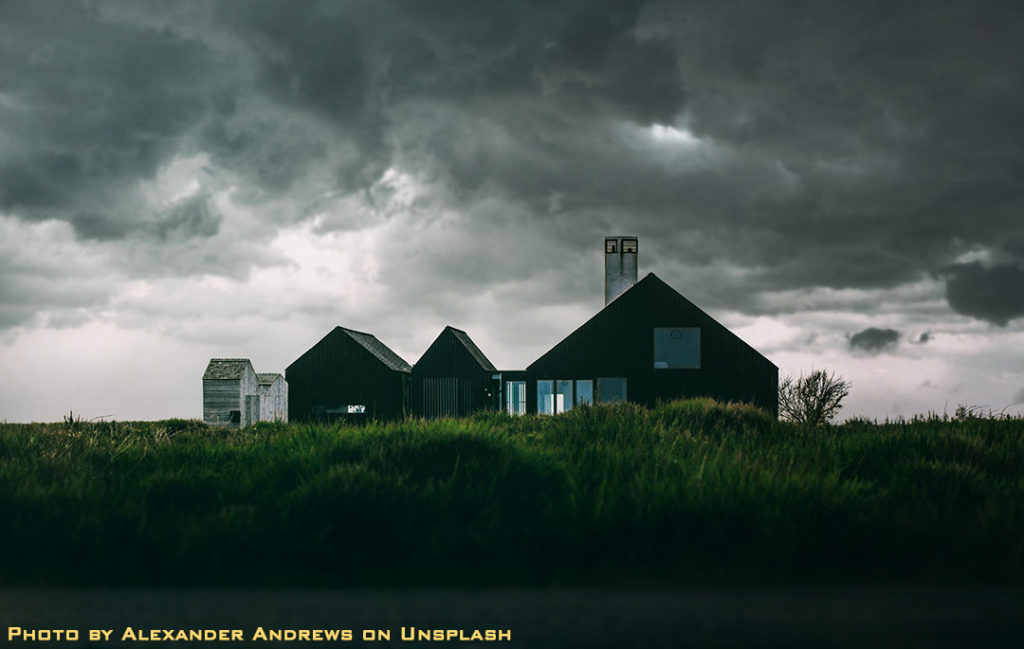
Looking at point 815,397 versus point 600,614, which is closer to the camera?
point 600,614

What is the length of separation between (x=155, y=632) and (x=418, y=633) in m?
1.64

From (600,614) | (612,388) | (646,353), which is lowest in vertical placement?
(600,614)

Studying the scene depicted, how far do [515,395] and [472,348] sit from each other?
3.74 meters

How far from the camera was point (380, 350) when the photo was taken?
44.7m

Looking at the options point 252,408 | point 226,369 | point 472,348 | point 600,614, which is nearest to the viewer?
point 600,614

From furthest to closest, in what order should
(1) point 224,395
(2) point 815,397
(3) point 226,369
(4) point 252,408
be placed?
1. (4) point 252,408
2. (3) point 226,369
3. (1) point 224,395
4. (2) point 815,397

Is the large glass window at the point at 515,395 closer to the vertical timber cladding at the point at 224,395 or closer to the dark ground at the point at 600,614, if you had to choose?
the vertical timber cladding at the point at 224,395

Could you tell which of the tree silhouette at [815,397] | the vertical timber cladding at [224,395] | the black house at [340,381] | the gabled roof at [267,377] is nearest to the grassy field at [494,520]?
the tree silhouette at [815,397]

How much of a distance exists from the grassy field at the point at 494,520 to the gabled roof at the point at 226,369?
139 feet

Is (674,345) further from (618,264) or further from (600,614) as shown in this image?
(600,614)

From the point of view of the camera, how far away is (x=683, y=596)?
17.5 feet

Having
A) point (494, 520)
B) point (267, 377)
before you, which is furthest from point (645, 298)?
point (267, 377)

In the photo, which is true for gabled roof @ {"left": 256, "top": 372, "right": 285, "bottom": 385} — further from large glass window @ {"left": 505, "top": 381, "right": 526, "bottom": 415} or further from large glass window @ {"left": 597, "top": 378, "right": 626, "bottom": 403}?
large glass window @ {"left": 597, "top": 378, "right": 626, "bottom": 403}

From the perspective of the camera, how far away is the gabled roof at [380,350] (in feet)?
134
